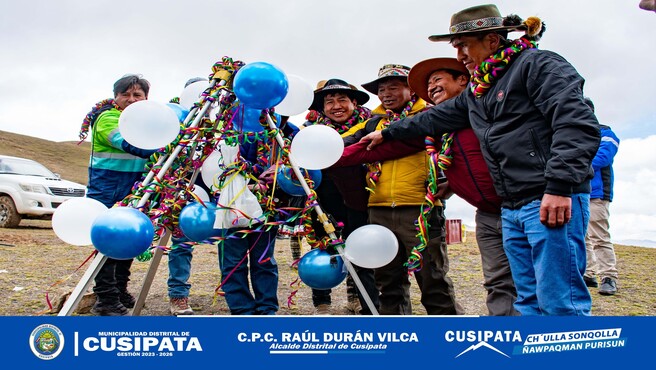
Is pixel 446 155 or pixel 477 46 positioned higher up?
pixel 477 46

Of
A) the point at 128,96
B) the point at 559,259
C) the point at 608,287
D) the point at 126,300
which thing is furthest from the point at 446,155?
the point at 608,287

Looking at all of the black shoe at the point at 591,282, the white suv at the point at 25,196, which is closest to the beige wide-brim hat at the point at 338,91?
the black shoe at the point at 591,282

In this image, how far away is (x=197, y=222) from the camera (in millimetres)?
2617

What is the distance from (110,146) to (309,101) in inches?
65.6

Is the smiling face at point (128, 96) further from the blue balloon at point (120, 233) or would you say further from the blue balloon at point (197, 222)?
the blue balloon at point (120, 233)

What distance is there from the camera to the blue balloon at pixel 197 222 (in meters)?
2.62

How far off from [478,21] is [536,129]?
2.13 feet

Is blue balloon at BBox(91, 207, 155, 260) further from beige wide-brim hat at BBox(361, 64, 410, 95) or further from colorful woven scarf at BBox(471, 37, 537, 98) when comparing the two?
→ beige wide-brim hat at BBox(361, 64, 410, 95)

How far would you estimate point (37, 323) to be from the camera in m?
1.89

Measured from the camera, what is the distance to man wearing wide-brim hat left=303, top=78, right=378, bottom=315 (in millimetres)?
3504

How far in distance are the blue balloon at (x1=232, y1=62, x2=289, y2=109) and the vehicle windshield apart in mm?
9887

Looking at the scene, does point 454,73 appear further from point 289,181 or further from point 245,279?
point 245,279

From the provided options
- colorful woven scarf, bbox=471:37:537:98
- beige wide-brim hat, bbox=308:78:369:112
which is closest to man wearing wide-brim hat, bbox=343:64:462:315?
beige wide-brim hat, bbox=308:78:369:112

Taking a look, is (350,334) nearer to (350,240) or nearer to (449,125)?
(350,240)
